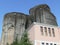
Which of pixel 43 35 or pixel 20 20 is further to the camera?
pixel 20 20

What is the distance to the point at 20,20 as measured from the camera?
3203 centimetres

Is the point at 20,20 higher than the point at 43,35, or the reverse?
the point at 20,20

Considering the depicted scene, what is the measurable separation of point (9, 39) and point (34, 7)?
10.9 meters

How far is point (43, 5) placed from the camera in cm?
3394

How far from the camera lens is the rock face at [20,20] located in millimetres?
30016

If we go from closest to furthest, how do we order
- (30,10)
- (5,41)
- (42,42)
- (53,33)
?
(42,42)
(53,33)
(5,41)
(30,10)

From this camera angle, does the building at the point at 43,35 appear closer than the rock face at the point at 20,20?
Yes

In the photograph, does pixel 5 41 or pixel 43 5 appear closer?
pixel 5 41

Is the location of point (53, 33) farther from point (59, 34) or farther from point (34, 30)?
point (34, 30)

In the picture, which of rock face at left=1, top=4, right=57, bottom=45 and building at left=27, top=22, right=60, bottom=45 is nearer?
building at left=27, top=22, right=60, bottom=45

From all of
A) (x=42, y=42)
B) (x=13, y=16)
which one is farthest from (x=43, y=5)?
(x=42, y=42)

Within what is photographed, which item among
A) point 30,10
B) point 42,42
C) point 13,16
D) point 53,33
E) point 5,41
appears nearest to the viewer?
point 42,42

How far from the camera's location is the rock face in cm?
3002

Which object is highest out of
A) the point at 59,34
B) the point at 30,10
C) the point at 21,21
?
the point at 30,10
